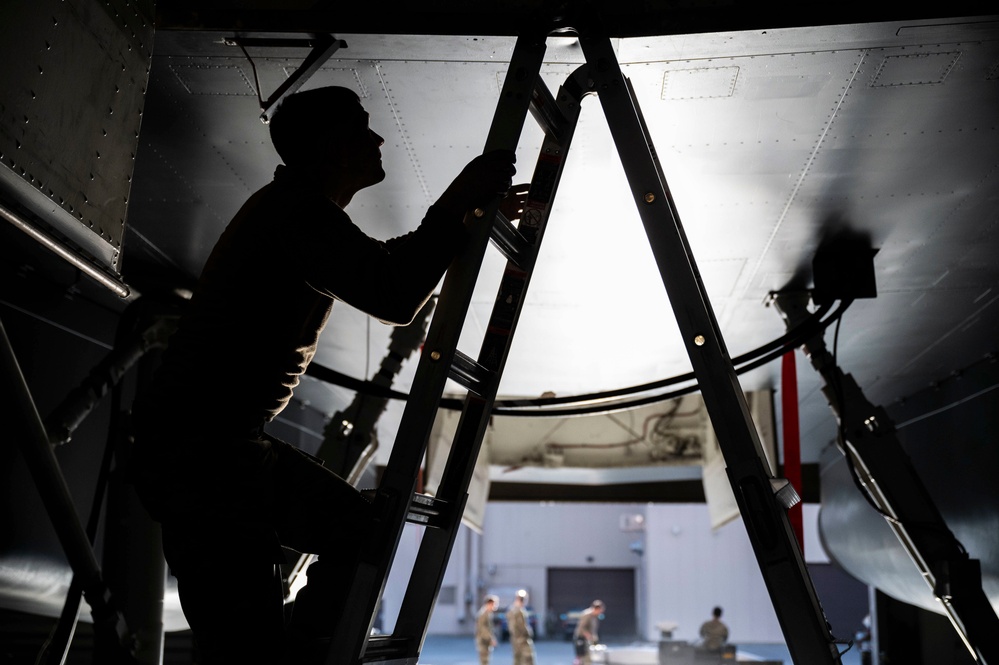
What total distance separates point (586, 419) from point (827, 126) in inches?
238

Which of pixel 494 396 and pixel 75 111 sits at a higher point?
pixel 75 111

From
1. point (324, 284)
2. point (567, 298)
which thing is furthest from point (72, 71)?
point (567, 298)

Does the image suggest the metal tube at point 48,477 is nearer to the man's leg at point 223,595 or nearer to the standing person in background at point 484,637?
the man's leg at point 223,595

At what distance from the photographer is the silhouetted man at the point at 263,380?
177cm

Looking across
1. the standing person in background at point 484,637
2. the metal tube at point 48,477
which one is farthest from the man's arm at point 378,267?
the standing person in background at point 484,637

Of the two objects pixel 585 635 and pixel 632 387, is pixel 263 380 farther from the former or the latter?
pixel 585 635

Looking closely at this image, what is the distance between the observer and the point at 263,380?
6.30 ft

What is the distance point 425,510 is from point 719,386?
30.9 inches

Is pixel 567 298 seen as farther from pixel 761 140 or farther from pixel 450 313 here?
pixel 450 313

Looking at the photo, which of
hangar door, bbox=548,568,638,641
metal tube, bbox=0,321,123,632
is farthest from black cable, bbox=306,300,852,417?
hangar door, bbox=548,568,638,641

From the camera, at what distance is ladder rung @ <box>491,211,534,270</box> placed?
2.14 m

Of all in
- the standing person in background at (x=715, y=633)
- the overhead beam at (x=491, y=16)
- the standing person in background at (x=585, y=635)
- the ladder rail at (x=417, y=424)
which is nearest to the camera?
the ladder rail at (x=417, y=424)

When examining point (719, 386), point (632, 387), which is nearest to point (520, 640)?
point (632, 387)

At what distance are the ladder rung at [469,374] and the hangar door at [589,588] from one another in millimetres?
30307
